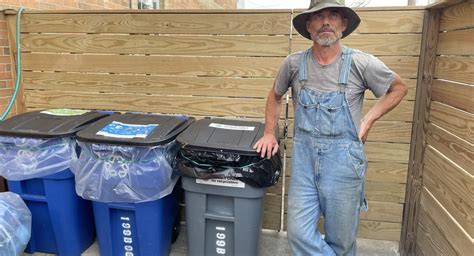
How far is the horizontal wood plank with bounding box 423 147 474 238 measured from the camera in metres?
1.75

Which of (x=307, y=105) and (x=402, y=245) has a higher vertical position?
(x=307, y=105)

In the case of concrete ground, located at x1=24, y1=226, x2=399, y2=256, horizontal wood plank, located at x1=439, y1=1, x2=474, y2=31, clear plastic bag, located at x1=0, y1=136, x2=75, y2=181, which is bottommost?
concrete ground, located at x1=24, y1=226, x2=399, y2=256

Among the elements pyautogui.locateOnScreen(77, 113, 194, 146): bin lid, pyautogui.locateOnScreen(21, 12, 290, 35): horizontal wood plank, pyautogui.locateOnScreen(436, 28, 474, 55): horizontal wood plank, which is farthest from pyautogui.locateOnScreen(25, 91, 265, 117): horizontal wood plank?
pyautogui.locateOnScreen(436, 28, 474, 55): horizontal wood plank

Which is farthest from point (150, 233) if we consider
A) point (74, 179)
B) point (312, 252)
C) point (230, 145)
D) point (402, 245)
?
point (402, 245)

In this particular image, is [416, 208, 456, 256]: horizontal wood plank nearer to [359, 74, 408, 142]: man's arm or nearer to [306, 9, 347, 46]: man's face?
[359, 74, 408, 142]: man's arm

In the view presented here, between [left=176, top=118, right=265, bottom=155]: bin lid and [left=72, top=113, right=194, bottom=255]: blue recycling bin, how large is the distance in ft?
0.42

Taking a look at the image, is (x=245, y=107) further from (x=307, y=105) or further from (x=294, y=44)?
(x=307, y=105)

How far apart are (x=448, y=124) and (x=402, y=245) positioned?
3.87ft

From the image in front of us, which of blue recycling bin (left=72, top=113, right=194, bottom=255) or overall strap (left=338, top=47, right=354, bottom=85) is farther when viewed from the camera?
blue recycling bin (left=72, top=113, right=194, bottom=255)

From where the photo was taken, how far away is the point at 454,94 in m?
2.01

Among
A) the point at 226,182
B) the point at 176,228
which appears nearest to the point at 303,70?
the point at 226,182

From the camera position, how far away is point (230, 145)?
2.19 metres

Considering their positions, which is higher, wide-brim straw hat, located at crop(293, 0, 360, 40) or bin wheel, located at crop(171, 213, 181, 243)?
wide-brim straw hat, located at crop(293, 0, 360, 40)

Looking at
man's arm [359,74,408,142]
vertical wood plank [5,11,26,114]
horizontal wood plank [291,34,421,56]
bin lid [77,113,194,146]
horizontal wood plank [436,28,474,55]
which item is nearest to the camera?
horizontal wood plank [436,28,474,55]
